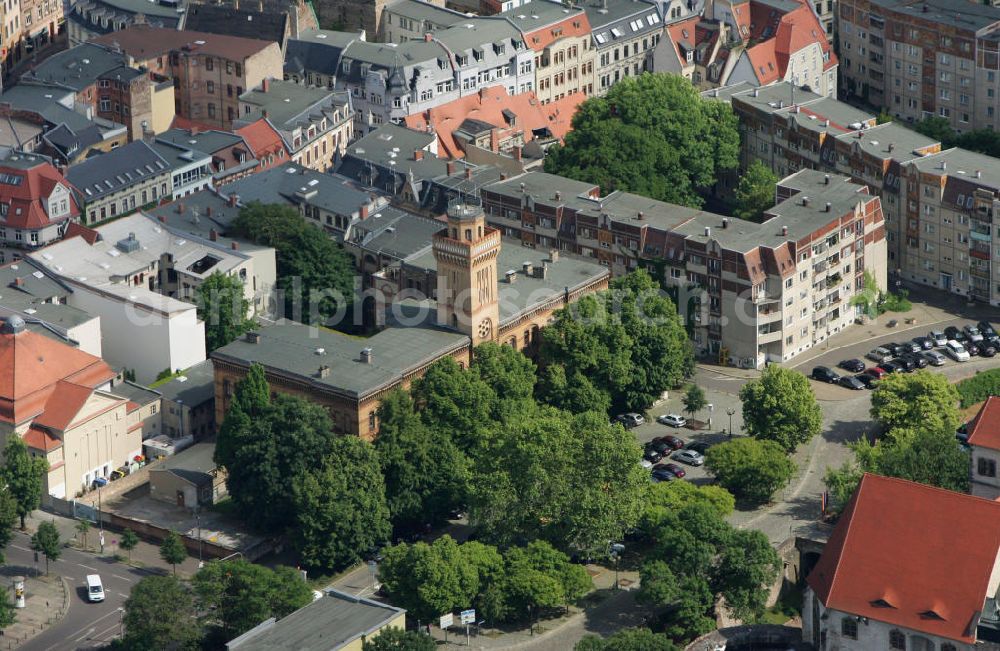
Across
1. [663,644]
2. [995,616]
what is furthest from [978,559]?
[663,644]

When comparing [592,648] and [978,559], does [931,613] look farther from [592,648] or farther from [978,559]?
[592,648]

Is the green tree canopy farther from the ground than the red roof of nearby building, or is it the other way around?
the red roof of nearby building

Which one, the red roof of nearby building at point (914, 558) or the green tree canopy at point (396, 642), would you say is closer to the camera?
the red roof of nearby building at point (914, 558)

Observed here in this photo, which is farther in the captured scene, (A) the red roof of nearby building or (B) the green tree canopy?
(B) the green tree canopy

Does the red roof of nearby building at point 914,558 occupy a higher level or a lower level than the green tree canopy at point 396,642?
higher
